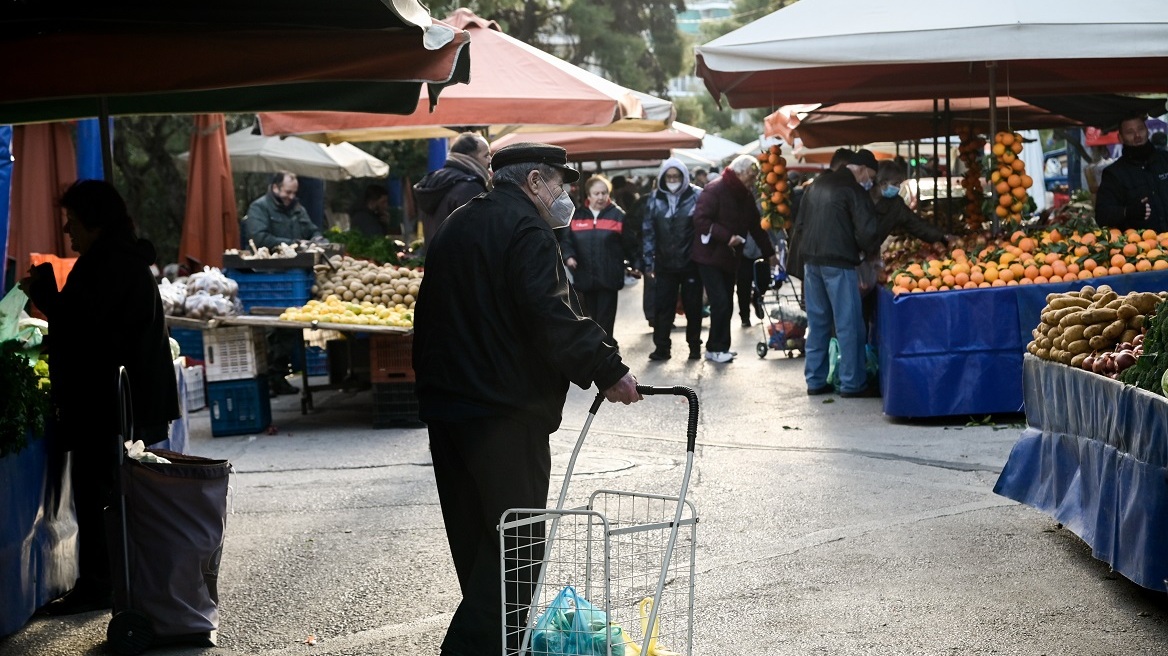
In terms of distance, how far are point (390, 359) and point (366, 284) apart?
3.51ft

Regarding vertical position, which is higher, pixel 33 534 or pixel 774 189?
pixel 774 189

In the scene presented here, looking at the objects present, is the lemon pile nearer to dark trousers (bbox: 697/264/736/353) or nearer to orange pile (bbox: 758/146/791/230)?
dark trousers (bbox: 697/264/736/353)

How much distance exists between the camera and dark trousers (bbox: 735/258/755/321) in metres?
18.4

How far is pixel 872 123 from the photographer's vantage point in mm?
17500

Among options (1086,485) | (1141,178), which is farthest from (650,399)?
(1086,485)

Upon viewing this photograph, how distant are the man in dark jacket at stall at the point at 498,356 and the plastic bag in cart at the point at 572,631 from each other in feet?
1.37

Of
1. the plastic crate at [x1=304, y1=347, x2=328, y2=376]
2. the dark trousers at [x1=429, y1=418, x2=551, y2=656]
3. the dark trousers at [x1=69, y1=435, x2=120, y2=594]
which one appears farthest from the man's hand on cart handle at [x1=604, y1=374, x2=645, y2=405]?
the plastic crate at [x1=304, y1=347, x2=328, y2=376]

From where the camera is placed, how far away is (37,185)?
36.8 ft

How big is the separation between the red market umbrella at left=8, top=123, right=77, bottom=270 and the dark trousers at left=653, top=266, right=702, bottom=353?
624cm

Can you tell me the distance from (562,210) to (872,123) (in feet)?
44.2

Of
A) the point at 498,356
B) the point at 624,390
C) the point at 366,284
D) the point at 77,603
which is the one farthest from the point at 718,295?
the point at 624,390

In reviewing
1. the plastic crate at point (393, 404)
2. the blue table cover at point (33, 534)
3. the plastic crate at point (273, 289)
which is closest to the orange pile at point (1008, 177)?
the plastic crate at point (393, 404)

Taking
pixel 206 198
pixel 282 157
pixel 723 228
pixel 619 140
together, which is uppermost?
pixel 619 140

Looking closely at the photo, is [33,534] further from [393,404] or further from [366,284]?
[366,284]
